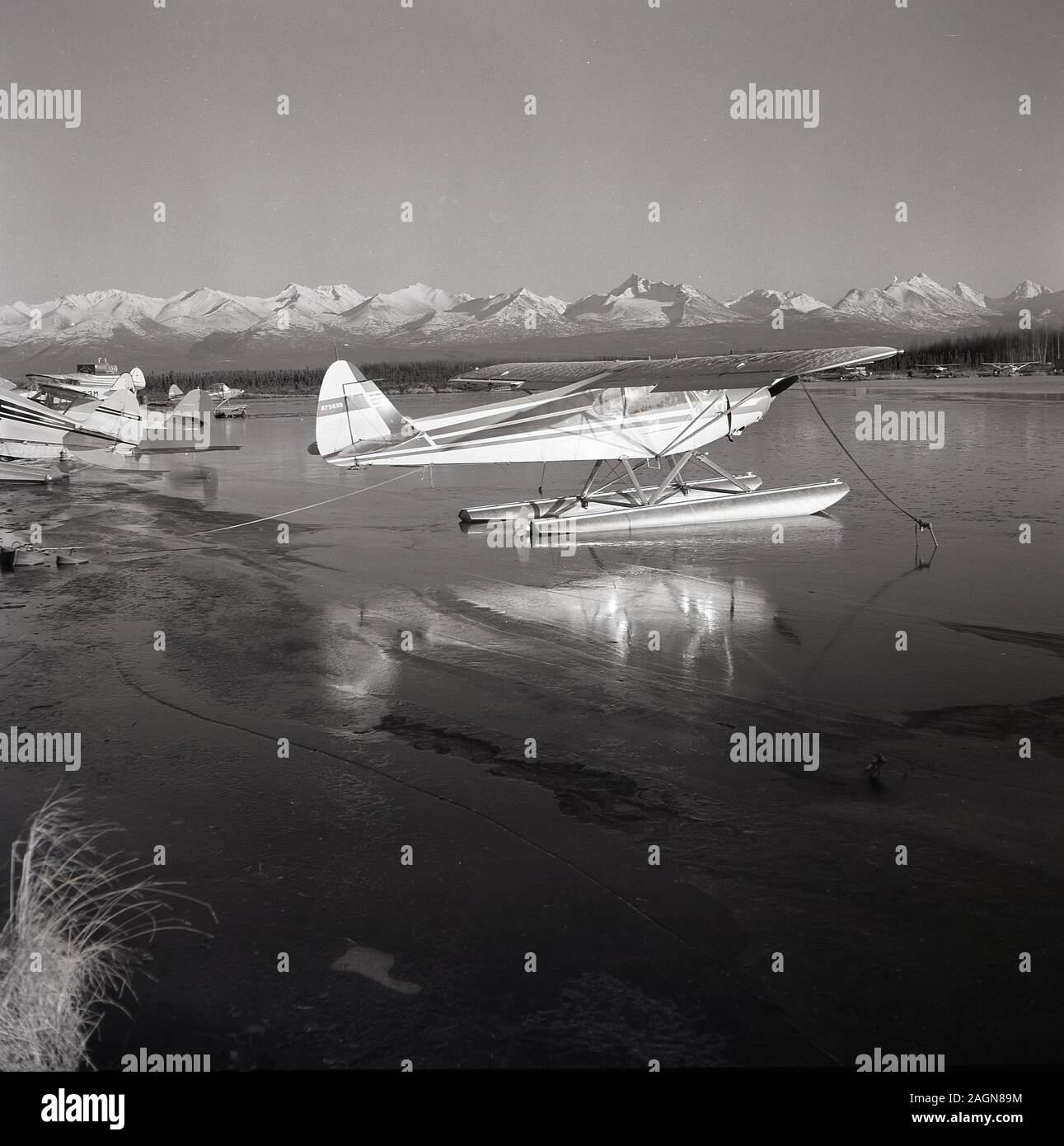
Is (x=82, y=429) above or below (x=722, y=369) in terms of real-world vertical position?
above

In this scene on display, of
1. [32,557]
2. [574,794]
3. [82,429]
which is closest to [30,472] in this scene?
[82,429]

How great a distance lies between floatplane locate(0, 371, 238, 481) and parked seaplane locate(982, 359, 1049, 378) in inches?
2757

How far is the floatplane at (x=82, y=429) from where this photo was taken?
2198 centimetres

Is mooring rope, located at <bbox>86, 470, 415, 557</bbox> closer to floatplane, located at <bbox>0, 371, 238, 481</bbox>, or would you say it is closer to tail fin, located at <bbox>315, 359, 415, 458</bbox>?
tail fin, located at <bbox>315, 359, 415, 458</bbox>

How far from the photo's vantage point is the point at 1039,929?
3.65 metres

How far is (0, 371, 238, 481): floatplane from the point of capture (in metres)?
22.0

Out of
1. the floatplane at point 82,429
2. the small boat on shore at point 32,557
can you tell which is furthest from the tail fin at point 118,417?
the small boat on shore at point 32,557

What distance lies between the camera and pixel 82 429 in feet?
78.3

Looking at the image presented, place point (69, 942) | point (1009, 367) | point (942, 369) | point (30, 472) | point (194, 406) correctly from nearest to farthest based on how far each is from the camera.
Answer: point (69, 942) → point (30, 472) → point (194, 406) → point (1009, 367) → point (942, 369)

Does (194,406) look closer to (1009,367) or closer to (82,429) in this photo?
(82,429)

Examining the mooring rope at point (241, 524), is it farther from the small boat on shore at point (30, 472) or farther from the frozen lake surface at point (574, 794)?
the small boat on shore at point (30, 472)

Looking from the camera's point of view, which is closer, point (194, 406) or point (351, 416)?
point (351, 416)

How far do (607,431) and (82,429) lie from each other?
52.8 feet
